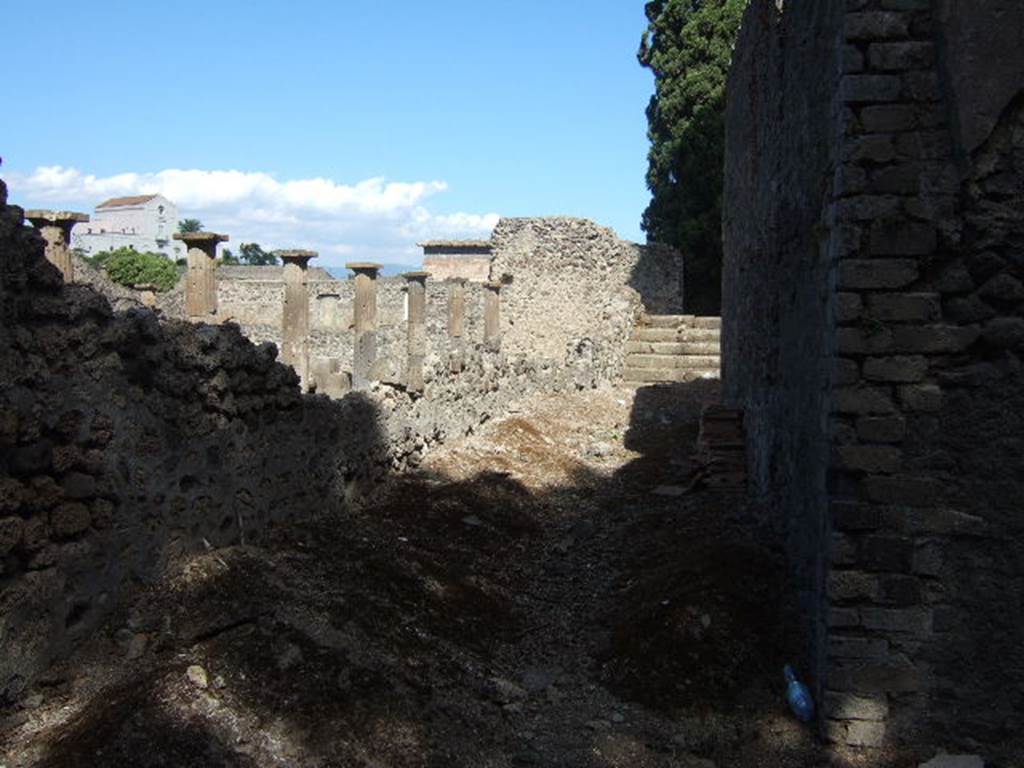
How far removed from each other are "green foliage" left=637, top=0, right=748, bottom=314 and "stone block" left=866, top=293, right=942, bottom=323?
67.7 feet

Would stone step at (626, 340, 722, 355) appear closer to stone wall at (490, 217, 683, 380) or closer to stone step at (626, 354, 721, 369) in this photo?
stone step at (626, 354, 721, 369)

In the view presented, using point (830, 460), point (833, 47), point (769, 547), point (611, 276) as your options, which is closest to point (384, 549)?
point (769, 547)

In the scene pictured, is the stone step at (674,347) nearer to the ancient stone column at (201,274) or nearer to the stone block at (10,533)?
the ancient stone column at (201,274)

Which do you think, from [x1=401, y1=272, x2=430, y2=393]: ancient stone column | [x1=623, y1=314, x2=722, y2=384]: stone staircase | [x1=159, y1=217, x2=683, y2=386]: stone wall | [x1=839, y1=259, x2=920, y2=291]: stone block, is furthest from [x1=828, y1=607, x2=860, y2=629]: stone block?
[x1=159, y1=217, x2=683, y2=386]: stone wall

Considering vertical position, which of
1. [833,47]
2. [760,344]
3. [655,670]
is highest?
[833,47]

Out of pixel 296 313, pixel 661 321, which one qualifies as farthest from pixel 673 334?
pixel 296 313

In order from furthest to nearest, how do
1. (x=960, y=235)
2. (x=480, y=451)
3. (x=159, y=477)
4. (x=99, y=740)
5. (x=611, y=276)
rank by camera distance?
(x=611, y=276)
(x=480, y=451)
(x=159, y=477)
(x=960, y=235)
(x=99, y=740)

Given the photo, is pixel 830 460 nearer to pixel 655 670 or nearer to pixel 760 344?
pixel 655 670

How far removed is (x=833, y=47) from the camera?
496 cm

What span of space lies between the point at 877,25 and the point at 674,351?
1730cm

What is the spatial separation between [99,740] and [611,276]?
2487 cm

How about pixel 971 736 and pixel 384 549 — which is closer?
pixel 971 736

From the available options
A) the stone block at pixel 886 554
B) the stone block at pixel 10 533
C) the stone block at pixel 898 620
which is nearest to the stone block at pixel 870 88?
the stone block at pixel 886 554

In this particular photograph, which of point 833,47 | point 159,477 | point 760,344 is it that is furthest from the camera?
point 760,344
